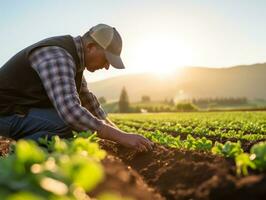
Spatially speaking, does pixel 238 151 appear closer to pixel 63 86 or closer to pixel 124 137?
pixel 124 137

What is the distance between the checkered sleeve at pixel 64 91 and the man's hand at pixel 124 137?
0.33 ft

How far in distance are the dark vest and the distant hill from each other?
135m

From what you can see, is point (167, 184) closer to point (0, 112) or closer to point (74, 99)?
point (74, 99)

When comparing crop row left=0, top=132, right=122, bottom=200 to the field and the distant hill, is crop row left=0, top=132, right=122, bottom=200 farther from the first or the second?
the distant hill

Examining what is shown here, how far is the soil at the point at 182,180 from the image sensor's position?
262 cm

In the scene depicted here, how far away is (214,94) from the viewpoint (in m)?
150

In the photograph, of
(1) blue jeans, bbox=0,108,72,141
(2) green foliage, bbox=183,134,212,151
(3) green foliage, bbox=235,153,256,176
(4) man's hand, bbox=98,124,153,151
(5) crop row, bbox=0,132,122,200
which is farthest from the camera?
(1) blue jeans, bbox=0,108,72,141

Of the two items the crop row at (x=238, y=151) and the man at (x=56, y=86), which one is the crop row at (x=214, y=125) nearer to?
the crop row at (x=238, y=151)

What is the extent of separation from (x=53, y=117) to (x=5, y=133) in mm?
790

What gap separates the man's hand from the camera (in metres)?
4.96

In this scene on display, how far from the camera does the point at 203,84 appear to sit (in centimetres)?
16212

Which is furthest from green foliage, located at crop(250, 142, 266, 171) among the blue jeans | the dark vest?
the blue jeans

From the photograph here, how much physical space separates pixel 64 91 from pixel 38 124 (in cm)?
114

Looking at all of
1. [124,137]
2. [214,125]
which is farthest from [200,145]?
[214,125]
